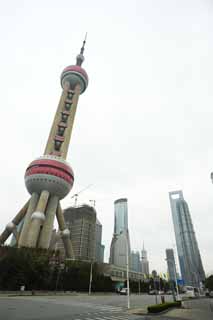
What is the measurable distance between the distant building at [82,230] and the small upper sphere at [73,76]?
73079mm

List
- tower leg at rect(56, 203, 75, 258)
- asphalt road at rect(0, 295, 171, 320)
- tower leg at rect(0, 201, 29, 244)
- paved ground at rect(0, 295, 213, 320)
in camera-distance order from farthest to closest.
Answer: tower leg at rect(56, 203, 75, 258)
tower leg at rect(0, 201, 29, 244)
paved ground at rect(0, 295, 213, 320)
asphalt road at rect(0, 295, 171, 320)

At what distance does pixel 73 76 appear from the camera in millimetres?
96938

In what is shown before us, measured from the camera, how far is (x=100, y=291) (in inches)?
2343

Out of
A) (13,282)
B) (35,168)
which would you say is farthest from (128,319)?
(35,168)

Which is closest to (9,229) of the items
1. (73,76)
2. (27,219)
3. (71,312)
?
(27,219)

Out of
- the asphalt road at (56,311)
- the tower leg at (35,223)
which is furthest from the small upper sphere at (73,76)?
the asphalt road at (56,311)

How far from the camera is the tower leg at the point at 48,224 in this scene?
6512 centimetres

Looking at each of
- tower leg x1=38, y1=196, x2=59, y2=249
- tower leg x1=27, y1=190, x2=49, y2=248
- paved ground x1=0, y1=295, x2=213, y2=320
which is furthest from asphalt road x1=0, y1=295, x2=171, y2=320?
tower leg x1=38, y1=196, x2=59, y2=249

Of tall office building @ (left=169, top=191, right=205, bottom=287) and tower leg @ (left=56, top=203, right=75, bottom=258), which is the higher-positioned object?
tall office building @ (left=169, top=191, right=205, bottom=287)

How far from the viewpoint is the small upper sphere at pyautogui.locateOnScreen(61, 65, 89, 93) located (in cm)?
9694

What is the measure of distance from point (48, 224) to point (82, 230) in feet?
214

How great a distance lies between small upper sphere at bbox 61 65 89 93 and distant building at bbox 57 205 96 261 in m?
73.1

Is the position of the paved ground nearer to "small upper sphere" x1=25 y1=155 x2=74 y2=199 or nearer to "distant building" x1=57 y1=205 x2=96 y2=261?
"small upper sphere" x1=25 y1=155 x2=74 y2=199

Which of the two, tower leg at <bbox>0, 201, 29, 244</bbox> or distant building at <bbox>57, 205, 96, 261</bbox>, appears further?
distant building at <bbox>57, 205, 96, 261</bbox>
